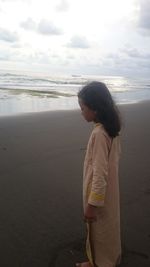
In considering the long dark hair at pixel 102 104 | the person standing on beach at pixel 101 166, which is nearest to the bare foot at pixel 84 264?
Answer: the person standing on beach at pixel 101 166

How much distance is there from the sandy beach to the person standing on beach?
0.56 metres

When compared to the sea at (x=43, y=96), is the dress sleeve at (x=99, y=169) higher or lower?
higher

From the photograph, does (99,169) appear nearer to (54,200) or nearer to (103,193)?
(103,193)

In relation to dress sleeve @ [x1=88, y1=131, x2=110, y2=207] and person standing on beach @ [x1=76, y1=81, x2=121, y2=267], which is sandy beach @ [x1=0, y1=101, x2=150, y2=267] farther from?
dress sleeve @ [x1=88, y1=131, x2=110, y2=207]

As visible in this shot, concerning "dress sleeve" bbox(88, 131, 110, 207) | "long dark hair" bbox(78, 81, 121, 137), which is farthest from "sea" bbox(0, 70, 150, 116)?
"dress sleeve" bbox(88, 131, 110, 207)

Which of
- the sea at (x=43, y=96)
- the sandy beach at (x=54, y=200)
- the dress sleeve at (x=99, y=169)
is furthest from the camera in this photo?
the sea at (x=43, y=96)

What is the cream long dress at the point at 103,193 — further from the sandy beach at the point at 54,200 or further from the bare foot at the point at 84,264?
the sandy beach at the point at 54,200

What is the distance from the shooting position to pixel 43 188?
5.34 metres

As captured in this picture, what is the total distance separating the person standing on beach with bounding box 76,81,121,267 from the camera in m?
2.87

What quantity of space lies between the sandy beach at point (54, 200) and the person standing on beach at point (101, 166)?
1.85ft

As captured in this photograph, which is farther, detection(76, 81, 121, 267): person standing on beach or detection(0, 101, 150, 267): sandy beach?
detection(0, 101, 150, 267): sandy beach

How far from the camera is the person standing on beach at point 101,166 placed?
113 inches

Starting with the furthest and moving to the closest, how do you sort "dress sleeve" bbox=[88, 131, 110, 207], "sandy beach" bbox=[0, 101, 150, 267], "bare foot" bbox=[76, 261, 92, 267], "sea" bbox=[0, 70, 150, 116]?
"sea" bbox=[0, 70, 150, 116], "sandy beach" bbox=[0, 101, 150, 267], "bare foot" bbox=[76, 261, 92, 267], "dress sleeve" bbox=[88, 131, 110, 207]

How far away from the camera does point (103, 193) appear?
2.88 meters
